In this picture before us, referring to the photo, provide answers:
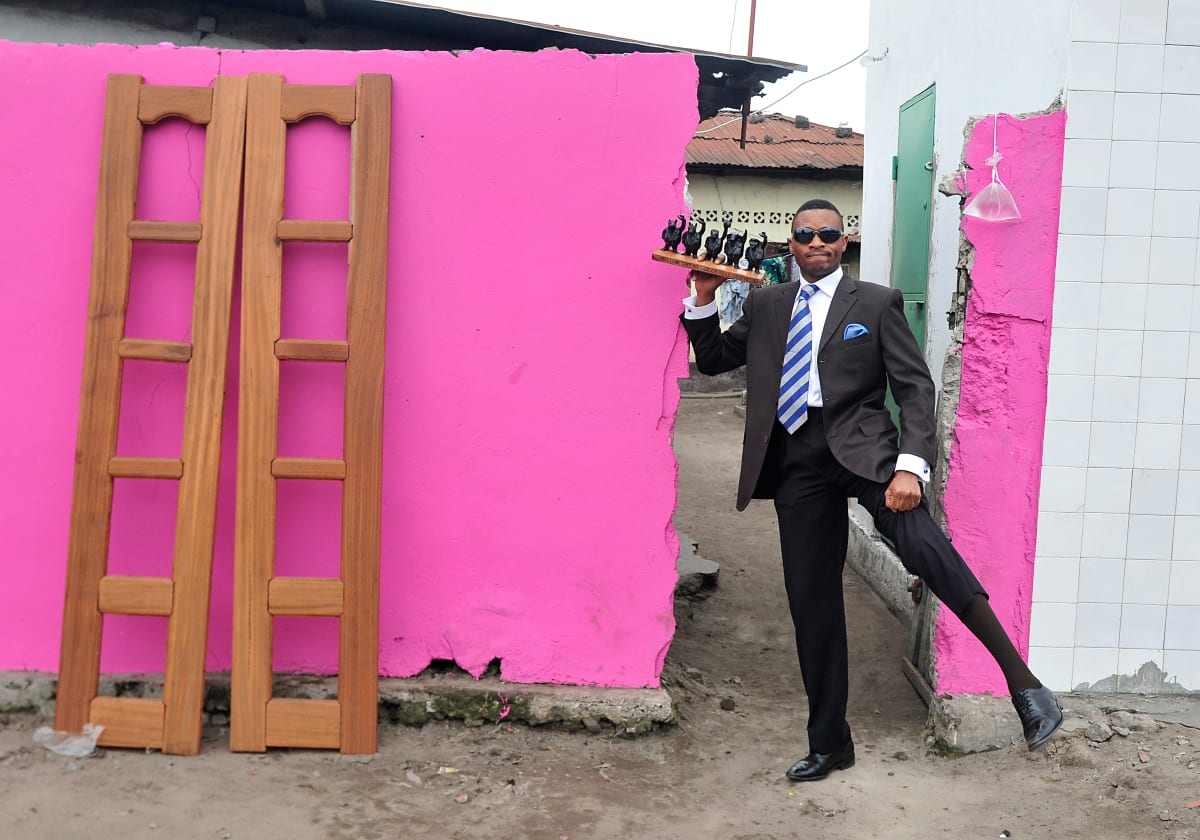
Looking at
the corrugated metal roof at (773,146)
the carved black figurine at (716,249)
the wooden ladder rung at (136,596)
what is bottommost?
the wooden ladder rung at (136,596)

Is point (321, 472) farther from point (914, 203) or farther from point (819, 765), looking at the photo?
point (914, 203)

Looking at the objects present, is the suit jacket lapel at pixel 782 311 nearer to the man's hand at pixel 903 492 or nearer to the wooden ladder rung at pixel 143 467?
the man's hand at pixel 903 492

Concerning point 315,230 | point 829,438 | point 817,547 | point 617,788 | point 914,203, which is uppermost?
point 914,203

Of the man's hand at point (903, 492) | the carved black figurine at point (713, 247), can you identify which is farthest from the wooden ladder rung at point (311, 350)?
the man's hand at point (903, 492)

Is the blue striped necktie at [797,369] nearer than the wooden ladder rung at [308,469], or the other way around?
the blue striped necktie at [797,369]

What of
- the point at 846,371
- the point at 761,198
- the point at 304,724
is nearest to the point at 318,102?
the point at 846,371

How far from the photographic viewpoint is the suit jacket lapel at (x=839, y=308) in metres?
3.33

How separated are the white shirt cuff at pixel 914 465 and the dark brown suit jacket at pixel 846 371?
0.02m

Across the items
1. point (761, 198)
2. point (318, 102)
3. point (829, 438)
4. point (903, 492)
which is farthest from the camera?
point (761, 198)

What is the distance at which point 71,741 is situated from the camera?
3.44m

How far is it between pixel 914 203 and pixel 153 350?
4.09m

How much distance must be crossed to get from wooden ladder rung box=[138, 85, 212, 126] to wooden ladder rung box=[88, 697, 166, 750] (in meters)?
1.95

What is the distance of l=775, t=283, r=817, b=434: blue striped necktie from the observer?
133 inches

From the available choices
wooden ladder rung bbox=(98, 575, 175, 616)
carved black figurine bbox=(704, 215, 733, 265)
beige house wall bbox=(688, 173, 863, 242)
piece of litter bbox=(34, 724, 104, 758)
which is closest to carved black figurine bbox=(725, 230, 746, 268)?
carved black figurine bbox=(704, 215, 733, 265)
